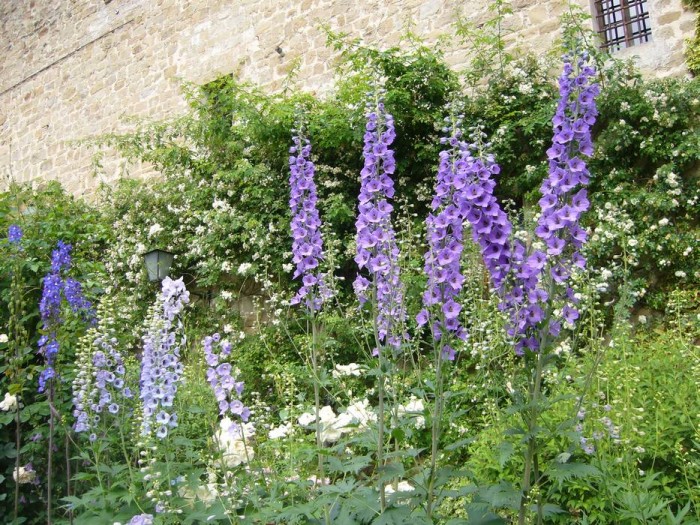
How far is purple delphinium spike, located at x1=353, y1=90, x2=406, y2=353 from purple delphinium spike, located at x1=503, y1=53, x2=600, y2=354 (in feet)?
1.66

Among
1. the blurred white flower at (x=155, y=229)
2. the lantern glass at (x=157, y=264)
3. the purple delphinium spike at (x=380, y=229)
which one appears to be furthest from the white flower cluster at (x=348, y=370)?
the blurred white flower at (x=155, y=229)

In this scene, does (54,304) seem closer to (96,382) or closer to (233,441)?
(96,382)

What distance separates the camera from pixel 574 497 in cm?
289

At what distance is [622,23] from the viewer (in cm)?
545

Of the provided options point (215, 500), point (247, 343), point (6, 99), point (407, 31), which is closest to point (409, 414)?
point (215, 500)

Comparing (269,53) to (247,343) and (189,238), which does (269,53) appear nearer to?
(189,238)

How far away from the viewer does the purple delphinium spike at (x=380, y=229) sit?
2506 mm

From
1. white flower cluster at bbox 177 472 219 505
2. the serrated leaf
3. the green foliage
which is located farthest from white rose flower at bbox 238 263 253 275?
the serrated leaf

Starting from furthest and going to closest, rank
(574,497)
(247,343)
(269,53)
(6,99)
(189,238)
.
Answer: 1. (6,99)
2. (269,53)
3. (189,238)
4. (247,343)
5. (574,497)

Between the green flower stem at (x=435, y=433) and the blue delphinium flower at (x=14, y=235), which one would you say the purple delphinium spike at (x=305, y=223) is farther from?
the blue delphinium flower at (x=14, y=235)

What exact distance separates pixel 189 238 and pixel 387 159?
4.90m

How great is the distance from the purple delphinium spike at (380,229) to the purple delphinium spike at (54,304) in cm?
170

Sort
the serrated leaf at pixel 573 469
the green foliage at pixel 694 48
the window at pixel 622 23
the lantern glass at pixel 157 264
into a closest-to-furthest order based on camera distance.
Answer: the serrated leaf at pixel 573 469 → the green foliage at pixel 694 48 → the window at pixel 622 23 → the lantern glass at pixel 157 264

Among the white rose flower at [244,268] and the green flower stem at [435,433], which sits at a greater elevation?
the white rose flower at [244,268]
